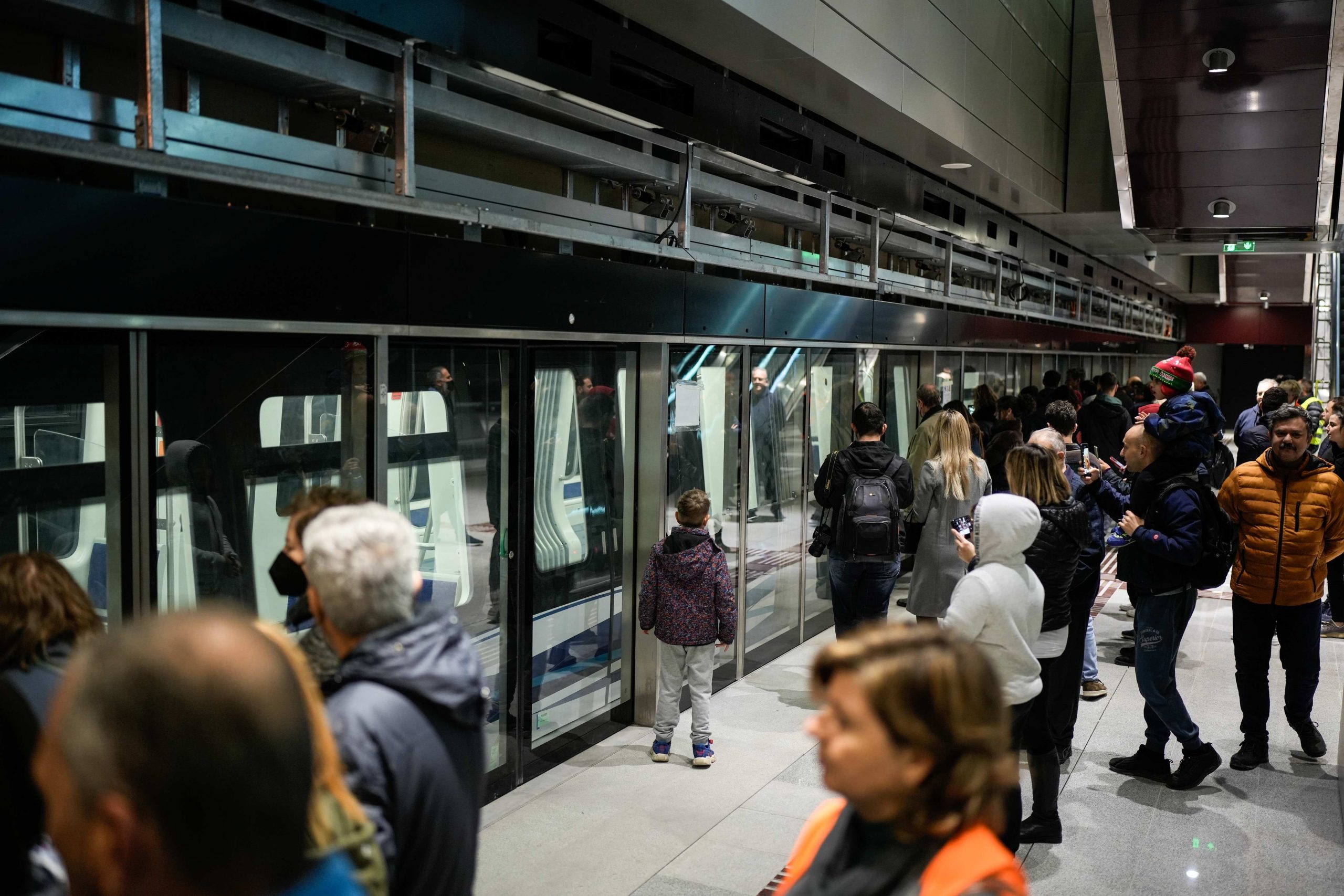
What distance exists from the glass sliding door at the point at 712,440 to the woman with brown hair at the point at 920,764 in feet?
14.2

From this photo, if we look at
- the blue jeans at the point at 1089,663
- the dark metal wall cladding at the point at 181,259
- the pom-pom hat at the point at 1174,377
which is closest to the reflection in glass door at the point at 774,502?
the blue jeans at the point at 1089,663

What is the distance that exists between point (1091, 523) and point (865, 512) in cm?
150

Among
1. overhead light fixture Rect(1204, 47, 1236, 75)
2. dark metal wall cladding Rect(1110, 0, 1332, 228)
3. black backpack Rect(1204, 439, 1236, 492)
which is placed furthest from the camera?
black backpack Rect(1204, 439, 1236, 492)

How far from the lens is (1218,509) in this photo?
15.8ft

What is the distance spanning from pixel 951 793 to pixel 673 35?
4508mm

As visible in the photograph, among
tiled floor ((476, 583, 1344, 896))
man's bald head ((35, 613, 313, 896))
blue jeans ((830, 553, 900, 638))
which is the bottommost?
tiled floor ((476, 583, 1344, 896))

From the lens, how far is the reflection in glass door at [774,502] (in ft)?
23.3

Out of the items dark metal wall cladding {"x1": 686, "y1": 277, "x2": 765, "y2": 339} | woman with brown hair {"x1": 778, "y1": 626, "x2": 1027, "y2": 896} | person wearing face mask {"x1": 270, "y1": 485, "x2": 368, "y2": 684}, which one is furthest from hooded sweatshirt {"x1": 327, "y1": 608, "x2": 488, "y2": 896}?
dark metal wall cladding {"x1": 686, "y1": 277, "x2": 765, "y2": 339}

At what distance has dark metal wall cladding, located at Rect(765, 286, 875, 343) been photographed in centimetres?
677

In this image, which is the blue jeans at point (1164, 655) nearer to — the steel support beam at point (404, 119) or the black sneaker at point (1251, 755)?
the black sneaker at point (1251, 755)

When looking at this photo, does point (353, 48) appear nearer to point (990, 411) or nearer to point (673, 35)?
point (673, 35)

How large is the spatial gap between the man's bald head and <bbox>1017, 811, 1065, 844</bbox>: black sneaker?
3.96m

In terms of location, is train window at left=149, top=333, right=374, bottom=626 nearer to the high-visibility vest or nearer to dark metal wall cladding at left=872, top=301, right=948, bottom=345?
dark metal wall cladding at left=872, top=301, right=948, bottom=345

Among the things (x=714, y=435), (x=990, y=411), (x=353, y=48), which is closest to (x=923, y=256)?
(x=990, y=411)
